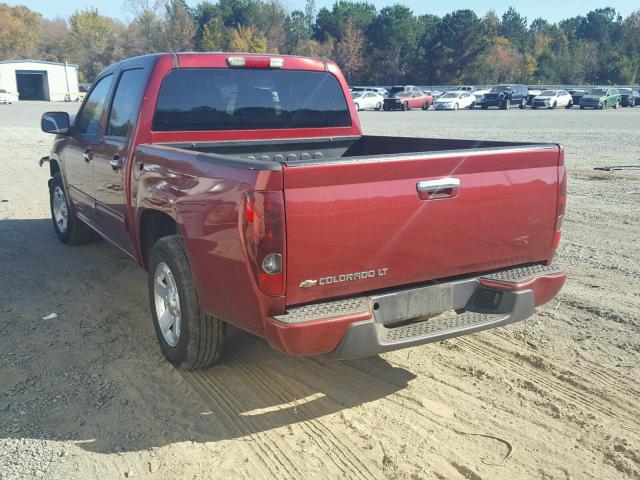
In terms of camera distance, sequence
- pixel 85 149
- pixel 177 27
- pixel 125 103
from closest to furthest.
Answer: pixel 125 103 → pixel 85 149 → pixel 177 27

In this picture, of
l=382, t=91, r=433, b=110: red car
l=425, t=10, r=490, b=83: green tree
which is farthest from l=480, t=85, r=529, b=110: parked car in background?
l=425, t=10, r=490, b=83: green tree

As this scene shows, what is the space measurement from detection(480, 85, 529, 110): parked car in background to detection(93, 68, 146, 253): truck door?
44082 millimetres

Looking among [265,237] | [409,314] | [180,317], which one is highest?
[265,237]

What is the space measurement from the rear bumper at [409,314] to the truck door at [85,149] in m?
3.28

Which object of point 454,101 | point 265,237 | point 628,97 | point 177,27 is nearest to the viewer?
point 265,237

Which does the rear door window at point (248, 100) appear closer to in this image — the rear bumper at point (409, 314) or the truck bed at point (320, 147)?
the truck bed at point (320, 147)

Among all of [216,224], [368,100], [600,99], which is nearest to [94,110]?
[216,224]

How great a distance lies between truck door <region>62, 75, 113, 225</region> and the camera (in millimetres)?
5617

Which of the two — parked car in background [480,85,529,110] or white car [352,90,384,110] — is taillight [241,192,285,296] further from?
parked car in background [480,85,529,110]

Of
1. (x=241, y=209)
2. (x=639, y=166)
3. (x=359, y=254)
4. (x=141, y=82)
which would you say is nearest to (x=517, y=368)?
(x=359, y=254)

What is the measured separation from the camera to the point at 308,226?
301cm

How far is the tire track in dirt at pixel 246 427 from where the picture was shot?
10.2ft

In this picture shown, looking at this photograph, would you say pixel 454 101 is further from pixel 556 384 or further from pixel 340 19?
pixel 340 19

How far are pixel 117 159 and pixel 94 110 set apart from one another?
4.27 feet
